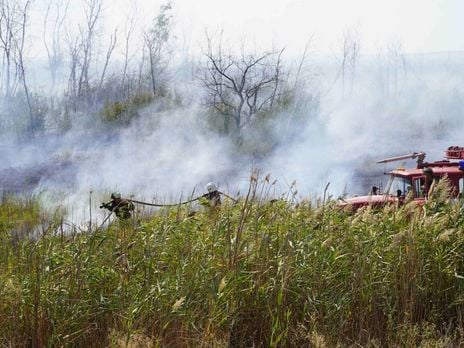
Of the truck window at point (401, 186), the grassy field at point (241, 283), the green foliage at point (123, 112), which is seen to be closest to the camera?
the grassy field at point (241, 283)

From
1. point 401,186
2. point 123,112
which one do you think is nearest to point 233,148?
point 123,112

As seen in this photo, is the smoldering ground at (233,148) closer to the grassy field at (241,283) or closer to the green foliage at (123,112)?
the green foliage at (123,112)

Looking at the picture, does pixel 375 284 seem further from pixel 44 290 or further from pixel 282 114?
pixel 282 114

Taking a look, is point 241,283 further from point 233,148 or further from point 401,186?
point 233,148

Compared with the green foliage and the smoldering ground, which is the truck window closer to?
the smoldering ground

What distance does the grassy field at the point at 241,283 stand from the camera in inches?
182

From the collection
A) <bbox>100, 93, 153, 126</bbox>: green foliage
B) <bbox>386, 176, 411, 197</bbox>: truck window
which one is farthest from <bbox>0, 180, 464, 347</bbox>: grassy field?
<bbox>100, 93, 153, 126</bbox>: green foliage

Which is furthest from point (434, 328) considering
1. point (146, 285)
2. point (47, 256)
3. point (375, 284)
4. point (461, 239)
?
point (47, 256)

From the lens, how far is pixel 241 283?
500 cm

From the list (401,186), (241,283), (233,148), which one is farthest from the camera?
(233,148)

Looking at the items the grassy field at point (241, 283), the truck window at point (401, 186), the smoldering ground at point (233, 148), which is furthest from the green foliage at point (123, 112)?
the grassy field at point (241, 283)

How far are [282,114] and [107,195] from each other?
14.4 meters

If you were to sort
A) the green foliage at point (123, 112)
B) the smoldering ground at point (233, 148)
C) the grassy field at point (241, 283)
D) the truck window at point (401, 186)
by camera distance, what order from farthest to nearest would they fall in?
the green foliage at point (123, 112), the smoldering ground at point (233, 148), the truck window at point (401, 186), the grassy field at point (241, 283)

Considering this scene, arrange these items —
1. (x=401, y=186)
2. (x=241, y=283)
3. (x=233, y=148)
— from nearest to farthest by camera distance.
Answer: (x=241, y=283) → (x=401, y=186) → (x=233, y=148)
